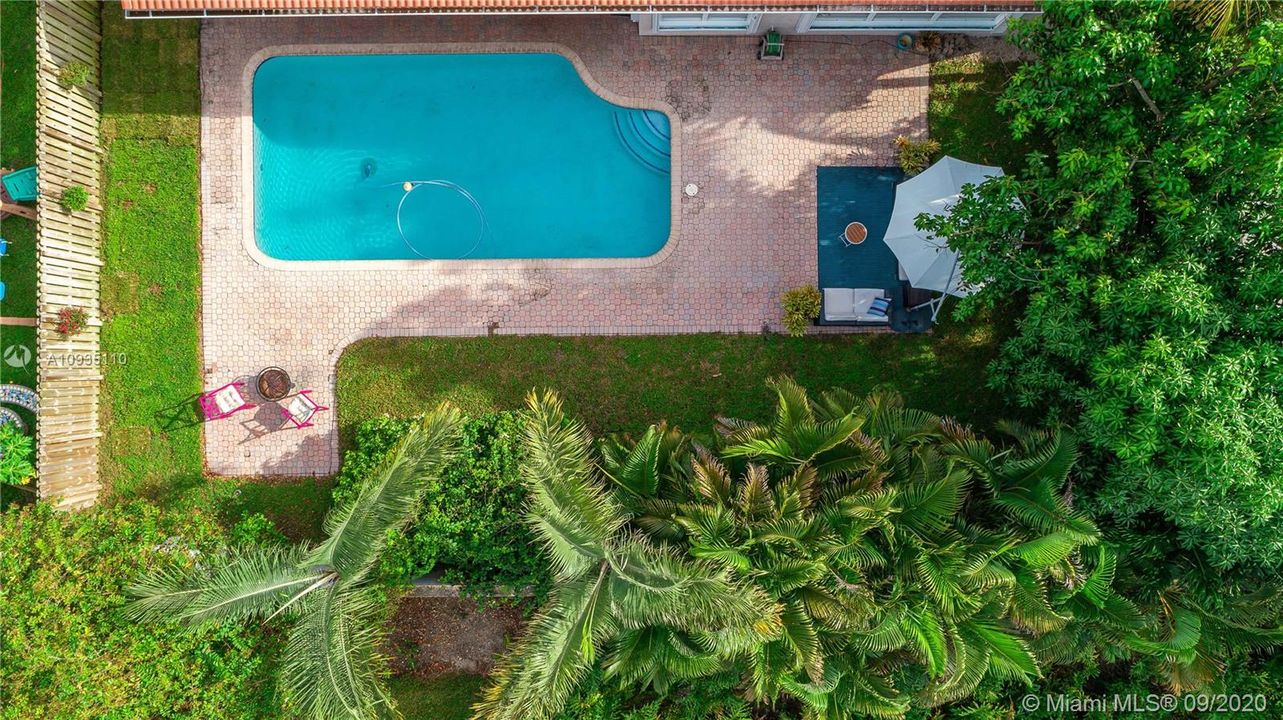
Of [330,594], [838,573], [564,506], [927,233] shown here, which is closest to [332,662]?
[330,594]

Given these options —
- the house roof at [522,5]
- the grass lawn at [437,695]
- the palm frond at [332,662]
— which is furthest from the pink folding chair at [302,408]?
the house roof at [522,5]

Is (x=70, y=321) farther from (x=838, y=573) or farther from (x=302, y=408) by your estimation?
(x=838, y=573)

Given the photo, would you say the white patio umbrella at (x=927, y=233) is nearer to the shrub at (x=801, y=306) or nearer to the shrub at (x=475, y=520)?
the shrub at (x=801, y=306)

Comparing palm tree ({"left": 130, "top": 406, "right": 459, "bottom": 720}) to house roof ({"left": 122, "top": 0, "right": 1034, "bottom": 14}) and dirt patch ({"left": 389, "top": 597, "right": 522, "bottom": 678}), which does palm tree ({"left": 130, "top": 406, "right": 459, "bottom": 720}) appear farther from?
house roof ({"left": 122, "top": 0, "right": 1034, "bottom": 14})

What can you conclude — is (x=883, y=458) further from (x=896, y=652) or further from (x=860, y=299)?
(x=860, y=299)

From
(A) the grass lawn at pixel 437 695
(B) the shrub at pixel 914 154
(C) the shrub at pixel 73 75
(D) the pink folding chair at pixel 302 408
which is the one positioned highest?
(C) the shrub at pixel 73 75
